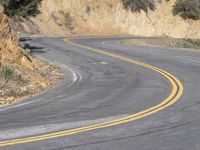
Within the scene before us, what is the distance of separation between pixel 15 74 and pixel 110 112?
663cm

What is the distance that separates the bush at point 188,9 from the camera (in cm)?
6838

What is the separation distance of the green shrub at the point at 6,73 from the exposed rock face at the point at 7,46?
1.17 m

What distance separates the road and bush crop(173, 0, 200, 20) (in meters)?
44.7

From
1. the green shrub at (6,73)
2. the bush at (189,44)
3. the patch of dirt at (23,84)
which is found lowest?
the bush at (189,44)

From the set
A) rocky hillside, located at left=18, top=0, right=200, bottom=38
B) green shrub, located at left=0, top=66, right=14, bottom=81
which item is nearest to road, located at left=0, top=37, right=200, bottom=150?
green shrub, located at left=0, top=66, right=14, bottom=81

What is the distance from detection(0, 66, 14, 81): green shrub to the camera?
18642 millimetres

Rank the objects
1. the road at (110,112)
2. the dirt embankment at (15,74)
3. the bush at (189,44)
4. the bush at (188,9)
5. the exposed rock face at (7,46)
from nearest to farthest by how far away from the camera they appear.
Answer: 1. the road at (110,112)
2. the dirt embankment at (15,74)
3. the exposed rock face at (7,46)
4. the bush at (189,44)
5. the bush at (188,9)

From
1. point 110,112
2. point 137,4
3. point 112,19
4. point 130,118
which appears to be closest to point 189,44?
point 112,19

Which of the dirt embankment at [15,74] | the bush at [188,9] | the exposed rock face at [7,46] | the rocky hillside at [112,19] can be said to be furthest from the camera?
the bush at [188,9]

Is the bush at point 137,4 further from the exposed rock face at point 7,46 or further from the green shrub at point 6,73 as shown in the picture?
the green shrub at point 6,73

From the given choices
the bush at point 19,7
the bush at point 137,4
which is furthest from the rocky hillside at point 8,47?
the bush at point 137,4

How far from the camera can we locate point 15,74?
19250mm

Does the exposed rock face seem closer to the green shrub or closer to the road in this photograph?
the green shrub

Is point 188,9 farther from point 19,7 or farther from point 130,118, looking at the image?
point 130,118
